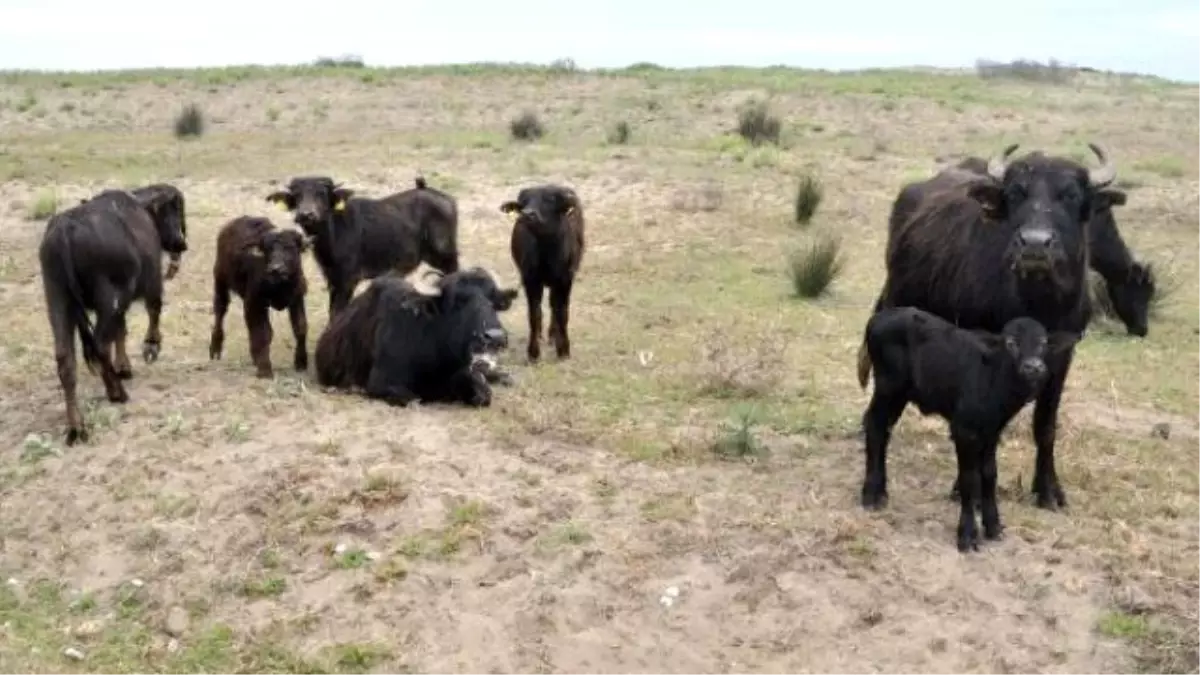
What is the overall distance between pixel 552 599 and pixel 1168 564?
3.29 metres

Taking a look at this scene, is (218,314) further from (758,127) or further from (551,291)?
(758,127)

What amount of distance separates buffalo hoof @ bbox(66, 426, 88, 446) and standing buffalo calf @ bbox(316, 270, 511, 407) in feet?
6.70

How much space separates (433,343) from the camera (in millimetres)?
10070

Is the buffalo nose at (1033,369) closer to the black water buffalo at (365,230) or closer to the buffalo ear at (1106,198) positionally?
the buffalo ear at (1106,198)

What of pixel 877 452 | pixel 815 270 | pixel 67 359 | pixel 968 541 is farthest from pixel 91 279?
pixel 815 270

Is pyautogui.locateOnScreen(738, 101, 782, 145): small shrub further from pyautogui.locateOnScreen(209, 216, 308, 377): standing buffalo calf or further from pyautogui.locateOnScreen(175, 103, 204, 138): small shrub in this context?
pyautogui.locateOnScreen(209, 216, 308, 377): standing buffalo calf

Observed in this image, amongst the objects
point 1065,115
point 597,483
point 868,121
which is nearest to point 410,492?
point 597,483

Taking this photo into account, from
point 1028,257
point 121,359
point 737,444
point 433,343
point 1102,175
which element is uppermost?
point 1102,175

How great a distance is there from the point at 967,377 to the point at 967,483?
563mm

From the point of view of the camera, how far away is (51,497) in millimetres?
8289

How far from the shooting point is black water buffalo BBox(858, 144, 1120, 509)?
7.59 m

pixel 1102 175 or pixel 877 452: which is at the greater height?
pixel 1102 175

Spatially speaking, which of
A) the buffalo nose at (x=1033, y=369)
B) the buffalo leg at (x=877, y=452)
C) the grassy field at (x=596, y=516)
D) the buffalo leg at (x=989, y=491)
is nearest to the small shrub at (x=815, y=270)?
the grassy field at (x=596, y=516)

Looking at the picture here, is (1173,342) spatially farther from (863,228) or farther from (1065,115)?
(1065,115)
